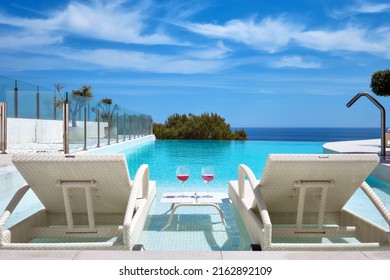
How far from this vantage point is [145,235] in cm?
367

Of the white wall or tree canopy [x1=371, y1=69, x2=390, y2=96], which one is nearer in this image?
Result: tree canopy [x1=371, y1=69, x2=390, y2=96]

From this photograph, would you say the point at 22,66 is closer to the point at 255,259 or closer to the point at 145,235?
the point at 145,235

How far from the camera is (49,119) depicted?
13578 mm

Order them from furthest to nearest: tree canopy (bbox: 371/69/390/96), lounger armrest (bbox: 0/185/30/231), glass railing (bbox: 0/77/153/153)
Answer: glass railing (bbox: 0/77/153/153) → tree canopy (bbox: 371/69/390/96) → lounger armrest (bbox: 0/185/30/231)

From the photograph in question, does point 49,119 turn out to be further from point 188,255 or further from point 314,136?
point 314,136

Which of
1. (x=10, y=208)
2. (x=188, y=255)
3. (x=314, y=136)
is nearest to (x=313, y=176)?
(x=188, y=255)

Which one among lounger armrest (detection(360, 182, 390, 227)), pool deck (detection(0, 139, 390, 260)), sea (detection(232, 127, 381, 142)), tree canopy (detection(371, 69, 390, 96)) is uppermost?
tree canopy (detection(371, 69, 390, 96))

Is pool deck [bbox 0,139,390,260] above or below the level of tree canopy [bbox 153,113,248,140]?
above

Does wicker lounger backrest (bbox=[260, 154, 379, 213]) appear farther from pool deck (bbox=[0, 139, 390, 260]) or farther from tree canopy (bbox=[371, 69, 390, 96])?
tree canopy (bbox=[371, 69, 390, 96])

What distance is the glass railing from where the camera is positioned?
1196cm

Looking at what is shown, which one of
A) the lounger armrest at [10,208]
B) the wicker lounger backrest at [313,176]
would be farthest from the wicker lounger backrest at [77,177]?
the wicker lounger backrest at [313,176]

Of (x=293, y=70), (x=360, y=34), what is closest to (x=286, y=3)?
(x=360, y=34)

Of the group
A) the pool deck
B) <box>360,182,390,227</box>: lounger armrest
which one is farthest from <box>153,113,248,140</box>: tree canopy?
the pool deck

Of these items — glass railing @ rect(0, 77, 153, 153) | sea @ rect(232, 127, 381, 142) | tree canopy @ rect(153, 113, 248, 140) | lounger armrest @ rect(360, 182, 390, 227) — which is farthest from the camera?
sea @ rect(232, 127, 381, 142)
